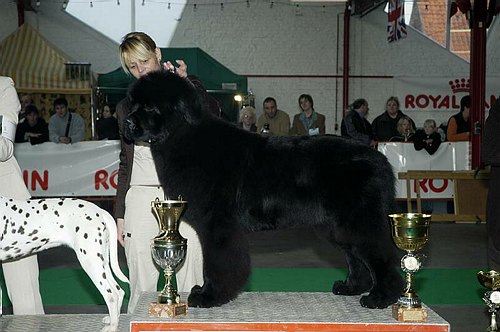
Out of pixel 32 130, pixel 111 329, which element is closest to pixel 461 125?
pixel 32 130

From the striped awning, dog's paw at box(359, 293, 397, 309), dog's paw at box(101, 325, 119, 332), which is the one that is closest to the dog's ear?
dog's paw at box(101, 325, 119, 332)

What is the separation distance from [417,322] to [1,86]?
235 cm

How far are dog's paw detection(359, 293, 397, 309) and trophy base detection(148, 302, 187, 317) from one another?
2.54 feet

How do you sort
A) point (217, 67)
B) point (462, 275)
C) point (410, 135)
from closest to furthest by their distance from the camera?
point (462, 275)
point (410, 135)
point (217, 67)

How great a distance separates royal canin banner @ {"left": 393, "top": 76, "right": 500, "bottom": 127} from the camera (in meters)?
16.1

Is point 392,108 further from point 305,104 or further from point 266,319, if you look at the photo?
point 266,319

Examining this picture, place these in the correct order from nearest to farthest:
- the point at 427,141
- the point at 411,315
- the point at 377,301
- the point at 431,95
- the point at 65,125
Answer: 1. the point at 411,315
2. the point at 377,301
3. the point at 427,141
4. the point at 65,125
5. the point at 431,95

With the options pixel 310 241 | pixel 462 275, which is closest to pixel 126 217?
pixel 462 275

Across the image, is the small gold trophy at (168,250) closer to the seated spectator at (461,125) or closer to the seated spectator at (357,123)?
the seated spectator at (357,123)

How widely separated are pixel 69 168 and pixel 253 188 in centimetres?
813

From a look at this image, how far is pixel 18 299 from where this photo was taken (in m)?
4.10

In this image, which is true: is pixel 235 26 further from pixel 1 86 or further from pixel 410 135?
pixel 1 86

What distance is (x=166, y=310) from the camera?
2918 millimetres

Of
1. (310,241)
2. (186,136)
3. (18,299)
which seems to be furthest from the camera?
(310,241)
